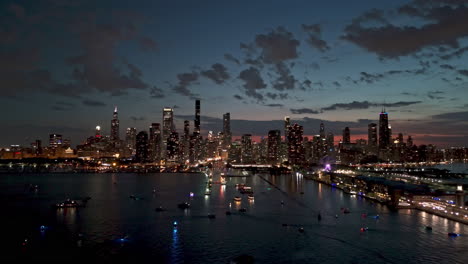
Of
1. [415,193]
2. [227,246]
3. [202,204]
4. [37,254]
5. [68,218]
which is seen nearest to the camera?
[37,254]

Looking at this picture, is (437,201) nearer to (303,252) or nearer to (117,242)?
(303,252)

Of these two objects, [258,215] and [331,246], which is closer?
A: [331,246]

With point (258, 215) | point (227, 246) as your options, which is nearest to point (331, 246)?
point (227, 246)

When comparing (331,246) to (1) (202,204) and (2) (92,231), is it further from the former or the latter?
(1) (202,204)

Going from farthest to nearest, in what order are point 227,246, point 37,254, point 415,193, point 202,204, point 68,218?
point 202,204 < point 415,193 < point 68,218 < point 227,246 < point 37,254

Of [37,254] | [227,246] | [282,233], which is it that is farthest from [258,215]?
[37,254]

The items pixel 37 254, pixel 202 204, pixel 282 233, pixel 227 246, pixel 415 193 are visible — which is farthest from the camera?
pixel 202 204

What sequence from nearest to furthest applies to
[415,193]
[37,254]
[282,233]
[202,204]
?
[37,254], [282,233], [415,193], [202,204]
